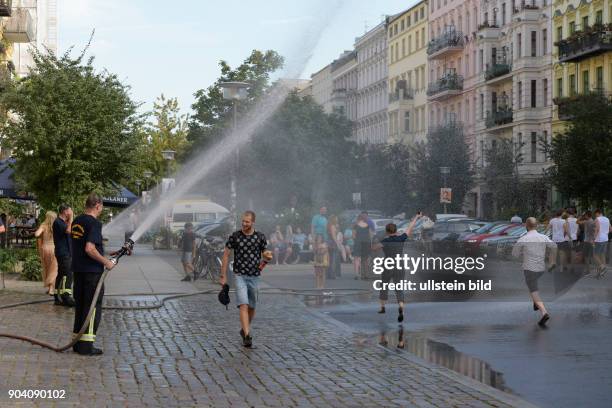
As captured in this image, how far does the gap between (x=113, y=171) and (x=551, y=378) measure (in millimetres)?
20635

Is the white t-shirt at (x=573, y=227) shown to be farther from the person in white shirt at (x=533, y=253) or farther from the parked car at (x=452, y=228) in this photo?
the person in white shirt at (x=533, y=253)

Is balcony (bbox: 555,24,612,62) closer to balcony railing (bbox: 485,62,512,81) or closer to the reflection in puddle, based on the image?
balcony railing (bbox: 485,62,512,81)

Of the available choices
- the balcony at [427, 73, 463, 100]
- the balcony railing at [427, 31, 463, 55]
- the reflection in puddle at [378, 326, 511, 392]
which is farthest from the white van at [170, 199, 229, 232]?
the reflection in puddle at [378, 326, 511, 392]

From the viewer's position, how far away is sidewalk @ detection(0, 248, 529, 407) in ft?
33.1

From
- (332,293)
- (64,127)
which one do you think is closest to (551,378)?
(332,293)

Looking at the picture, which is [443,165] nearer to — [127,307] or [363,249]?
[363,249]

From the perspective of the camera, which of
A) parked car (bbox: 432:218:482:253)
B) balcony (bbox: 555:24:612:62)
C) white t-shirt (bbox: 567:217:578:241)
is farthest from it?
balcony (bbox: 555:24:612:62)

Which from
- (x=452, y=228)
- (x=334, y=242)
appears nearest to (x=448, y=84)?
(x=452, y=228)

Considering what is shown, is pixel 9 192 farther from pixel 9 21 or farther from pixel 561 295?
pixel 9 21

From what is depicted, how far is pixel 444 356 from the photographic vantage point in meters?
13.6

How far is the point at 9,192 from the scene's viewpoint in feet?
113

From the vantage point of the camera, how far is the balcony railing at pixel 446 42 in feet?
282

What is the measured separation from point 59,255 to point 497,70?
59418 mm

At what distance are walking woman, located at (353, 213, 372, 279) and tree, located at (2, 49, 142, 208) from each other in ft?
20.3
